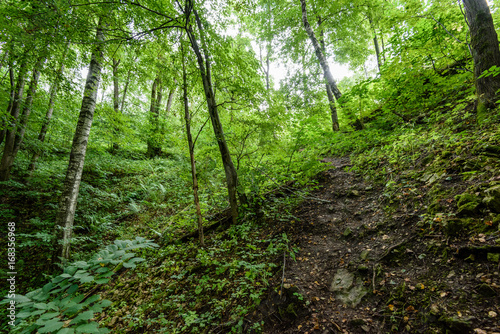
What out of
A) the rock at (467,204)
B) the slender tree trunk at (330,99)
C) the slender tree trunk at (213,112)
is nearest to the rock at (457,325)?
the rock at (467,204)

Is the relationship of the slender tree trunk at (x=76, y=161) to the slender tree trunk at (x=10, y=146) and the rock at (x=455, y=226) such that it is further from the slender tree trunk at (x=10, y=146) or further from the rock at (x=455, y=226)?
the rock at (x=455, y=226)

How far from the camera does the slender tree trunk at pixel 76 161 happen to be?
4.43 meters

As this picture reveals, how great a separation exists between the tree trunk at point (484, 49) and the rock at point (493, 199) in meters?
2.39

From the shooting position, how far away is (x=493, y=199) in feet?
7.16

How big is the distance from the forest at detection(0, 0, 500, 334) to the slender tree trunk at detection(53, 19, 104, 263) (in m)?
0.04

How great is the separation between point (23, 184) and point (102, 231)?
136 inches

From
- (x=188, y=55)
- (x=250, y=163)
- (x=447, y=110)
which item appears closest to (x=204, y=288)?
(x=250, y=163)

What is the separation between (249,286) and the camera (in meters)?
3.05

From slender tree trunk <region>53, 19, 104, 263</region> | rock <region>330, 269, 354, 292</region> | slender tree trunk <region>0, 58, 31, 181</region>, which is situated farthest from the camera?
slender tree trunk <region>0, 58, 31, 181</region>

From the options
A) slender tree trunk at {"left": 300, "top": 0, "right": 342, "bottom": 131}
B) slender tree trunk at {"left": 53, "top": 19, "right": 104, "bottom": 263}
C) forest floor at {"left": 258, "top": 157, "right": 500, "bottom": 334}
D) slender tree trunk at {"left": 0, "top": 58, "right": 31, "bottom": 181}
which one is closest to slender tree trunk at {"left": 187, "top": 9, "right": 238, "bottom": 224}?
forest floor at {"left": 258, "top": 157, "right": 500, "bottom": 334}

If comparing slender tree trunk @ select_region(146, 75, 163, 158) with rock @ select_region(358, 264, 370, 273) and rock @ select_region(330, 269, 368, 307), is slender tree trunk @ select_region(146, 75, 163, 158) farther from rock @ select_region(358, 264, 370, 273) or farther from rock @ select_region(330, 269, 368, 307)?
rock @ select_region(358, 264, 370, 273)

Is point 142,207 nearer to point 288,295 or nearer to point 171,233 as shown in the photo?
point 171,233

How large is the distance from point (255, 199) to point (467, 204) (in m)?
3.69

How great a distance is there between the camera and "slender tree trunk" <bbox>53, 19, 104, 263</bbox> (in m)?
4.43
